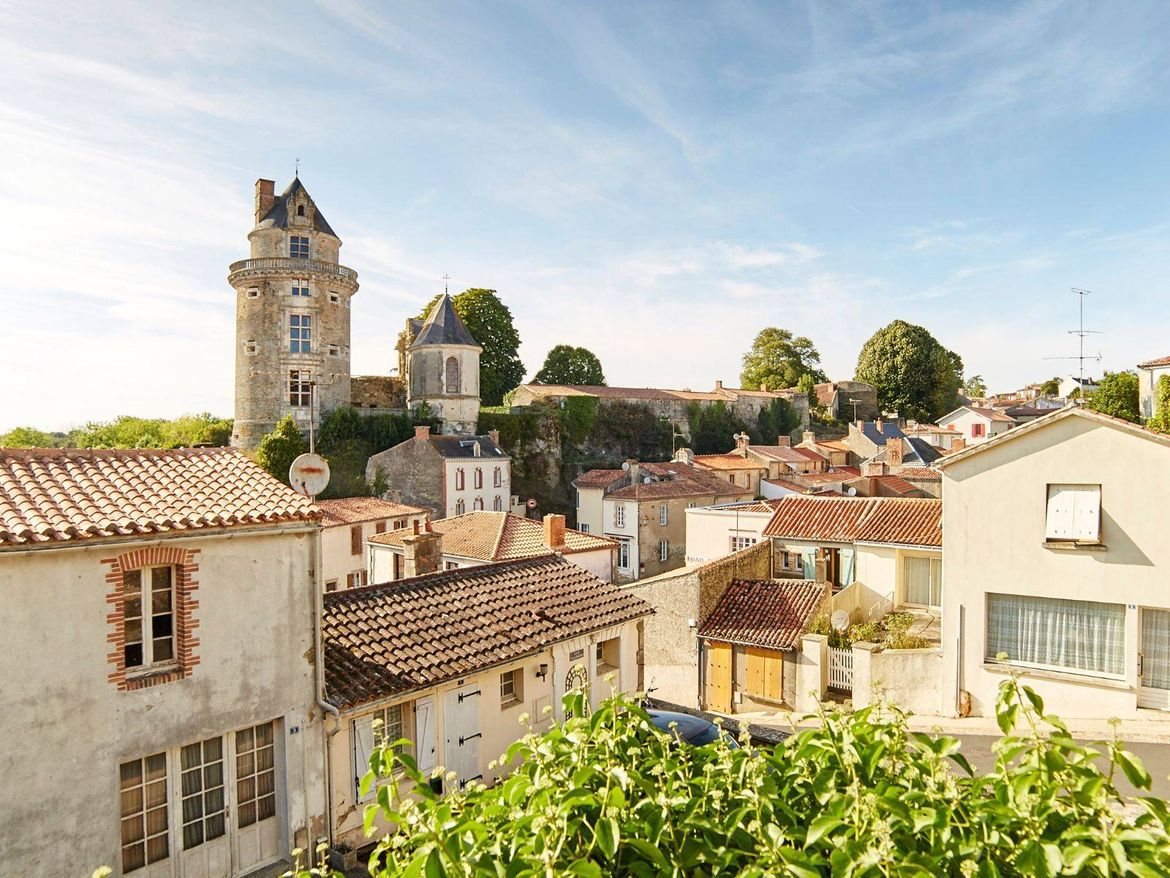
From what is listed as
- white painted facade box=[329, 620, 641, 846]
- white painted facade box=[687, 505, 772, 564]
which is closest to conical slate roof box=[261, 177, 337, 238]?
white painted facade box=[687, 505, 772, 564]

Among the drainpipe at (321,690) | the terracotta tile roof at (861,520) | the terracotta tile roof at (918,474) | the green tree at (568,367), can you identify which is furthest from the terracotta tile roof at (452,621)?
the green tree at (568,367)

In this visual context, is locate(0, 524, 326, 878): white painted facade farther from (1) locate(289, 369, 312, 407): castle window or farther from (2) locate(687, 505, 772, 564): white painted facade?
(1) locate(289, 369, 312, 407): castle window

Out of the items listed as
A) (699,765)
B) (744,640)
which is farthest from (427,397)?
(699,765)

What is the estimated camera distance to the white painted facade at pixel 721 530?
91.0 feet

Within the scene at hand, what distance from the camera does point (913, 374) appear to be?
67.9 metres

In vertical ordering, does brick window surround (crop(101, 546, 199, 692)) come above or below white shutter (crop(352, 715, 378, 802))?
above

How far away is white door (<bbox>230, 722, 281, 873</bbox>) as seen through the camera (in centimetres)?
874

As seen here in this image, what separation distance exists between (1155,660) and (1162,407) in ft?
50.5

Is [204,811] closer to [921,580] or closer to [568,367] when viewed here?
[921,580]

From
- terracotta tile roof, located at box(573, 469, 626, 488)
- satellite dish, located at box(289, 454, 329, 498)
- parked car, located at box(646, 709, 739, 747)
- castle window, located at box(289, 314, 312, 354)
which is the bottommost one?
parked car, located at box(646, 709, 739, 747)

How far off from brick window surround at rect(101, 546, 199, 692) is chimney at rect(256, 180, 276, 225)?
37.6 m

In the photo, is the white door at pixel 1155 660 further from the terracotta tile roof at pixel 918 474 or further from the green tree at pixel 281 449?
the green tree at pixel 281 449

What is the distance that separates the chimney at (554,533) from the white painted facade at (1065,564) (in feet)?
40.8

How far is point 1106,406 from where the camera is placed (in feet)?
108
